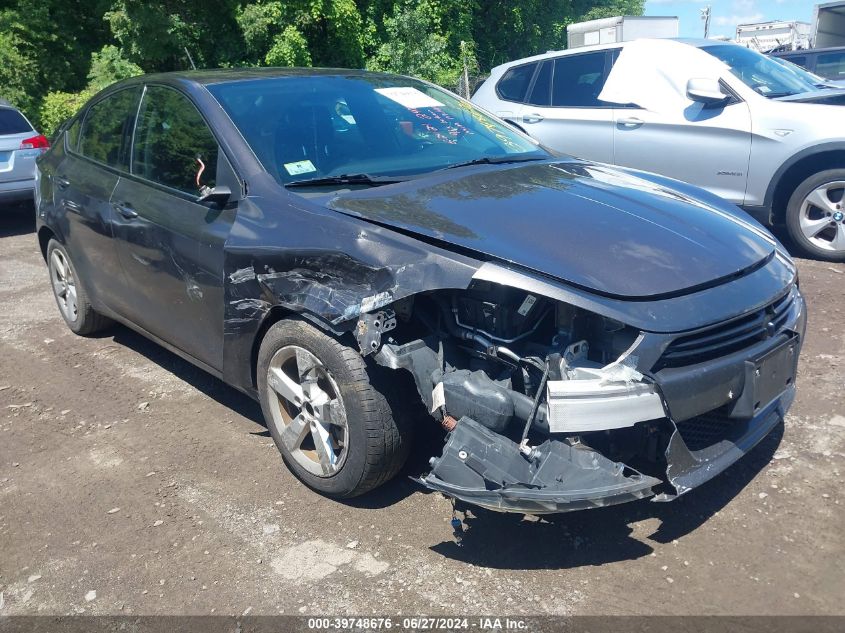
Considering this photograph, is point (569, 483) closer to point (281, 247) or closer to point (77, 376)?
point (281, 247)

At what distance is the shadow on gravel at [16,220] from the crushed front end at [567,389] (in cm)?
826

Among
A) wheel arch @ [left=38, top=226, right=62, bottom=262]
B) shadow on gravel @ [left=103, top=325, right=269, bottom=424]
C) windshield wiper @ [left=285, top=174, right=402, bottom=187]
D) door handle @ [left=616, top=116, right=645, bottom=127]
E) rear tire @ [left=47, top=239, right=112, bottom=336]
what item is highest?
windshield wiper @ [left=285, top=174, right=402, bottom=187]

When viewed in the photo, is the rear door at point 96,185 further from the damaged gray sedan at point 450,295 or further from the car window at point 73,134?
the damaged gray sedan at point 450,295

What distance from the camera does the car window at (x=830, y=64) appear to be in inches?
486

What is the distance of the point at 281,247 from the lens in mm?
3258

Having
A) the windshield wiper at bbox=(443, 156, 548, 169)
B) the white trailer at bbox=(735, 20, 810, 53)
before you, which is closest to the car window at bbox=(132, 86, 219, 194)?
the windshield wiper at bbox=(443, 156, 548, 169)

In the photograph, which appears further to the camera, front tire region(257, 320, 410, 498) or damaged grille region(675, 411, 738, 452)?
front tire region(257, 320, 410, 498)

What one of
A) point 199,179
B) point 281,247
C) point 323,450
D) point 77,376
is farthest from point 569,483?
point 77,376

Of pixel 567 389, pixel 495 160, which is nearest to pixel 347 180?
pixel 495 160

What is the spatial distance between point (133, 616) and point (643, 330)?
204 centimetres

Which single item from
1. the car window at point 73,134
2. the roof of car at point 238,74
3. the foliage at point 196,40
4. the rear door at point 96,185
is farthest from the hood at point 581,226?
the foliage at point 196,40

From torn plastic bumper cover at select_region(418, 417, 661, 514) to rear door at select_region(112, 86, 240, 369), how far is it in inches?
56.6

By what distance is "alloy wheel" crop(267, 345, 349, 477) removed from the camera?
3213 millimetres

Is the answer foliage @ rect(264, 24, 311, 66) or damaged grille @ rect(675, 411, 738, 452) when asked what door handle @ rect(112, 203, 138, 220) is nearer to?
damaged grille @ rect(675, 411, 738, 452)
